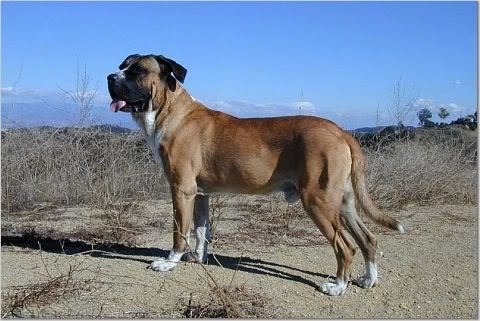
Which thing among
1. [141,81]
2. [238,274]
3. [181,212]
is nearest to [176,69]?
[141,81]

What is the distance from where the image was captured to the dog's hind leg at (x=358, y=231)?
6.21 meters

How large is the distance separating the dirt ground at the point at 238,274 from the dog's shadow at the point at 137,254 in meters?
0.01

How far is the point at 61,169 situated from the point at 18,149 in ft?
2.91

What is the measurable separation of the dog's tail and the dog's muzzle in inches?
94.1

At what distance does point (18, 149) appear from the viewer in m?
10.9

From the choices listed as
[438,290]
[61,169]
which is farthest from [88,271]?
[61,169]

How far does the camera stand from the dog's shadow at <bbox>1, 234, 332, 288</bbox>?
6574mm

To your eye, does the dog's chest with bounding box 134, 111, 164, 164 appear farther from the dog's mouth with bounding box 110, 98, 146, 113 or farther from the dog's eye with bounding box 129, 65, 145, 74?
the dog's eye with bounding box 129, 65, 145, 74

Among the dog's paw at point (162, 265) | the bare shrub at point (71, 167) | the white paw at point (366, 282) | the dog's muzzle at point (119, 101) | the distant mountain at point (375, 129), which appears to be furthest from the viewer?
the distant mountain at point (375, 129)

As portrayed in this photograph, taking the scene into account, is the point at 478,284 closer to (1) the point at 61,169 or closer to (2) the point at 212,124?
(2) the point at 212,124

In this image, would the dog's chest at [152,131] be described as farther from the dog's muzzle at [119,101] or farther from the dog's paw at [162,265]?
the dog's paw at [162,265]

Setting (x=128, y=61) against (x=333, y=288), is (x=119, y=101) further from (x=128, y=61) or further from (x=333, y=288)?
(x=333, y=288)

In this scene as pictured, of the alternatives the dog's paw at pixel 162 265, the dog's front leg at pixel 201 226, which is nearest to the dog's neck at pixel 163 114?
the dog's front leg at pixel 201 226

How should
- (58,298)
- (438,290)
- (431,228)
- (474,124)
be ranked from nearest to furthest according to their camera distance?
(58,298), (438,290), (431,228), (474,124)
